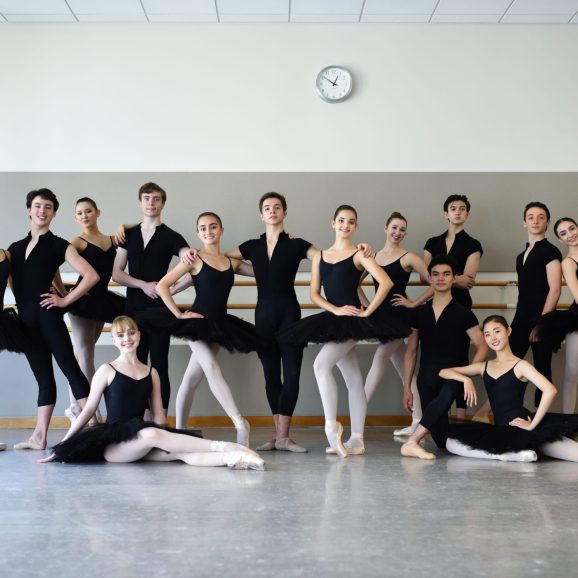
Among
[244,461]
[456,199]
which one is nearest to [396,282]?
[456,199]

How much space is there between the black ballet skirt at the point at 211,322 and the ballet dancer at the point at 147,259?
25 cm

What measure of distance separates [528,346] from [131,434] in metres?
2.51

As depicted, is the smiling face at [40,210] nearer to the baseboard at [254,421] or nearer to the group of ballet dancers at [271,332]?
the group of ballet dancers at [271,332]

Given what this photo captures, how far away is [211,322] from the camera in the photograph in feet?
13.8

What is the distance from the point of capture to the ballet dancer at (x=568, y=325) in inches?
175

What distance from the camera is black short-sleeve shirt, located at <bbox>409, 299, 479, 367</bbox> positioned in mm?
4312

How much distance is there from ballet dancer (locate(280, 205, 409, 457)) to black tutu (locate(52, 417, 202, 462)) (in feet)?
2.86

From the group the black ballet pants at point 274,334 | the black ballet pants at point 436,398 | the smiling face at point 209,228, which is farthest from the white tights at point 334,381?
the smiling face at point 209,228

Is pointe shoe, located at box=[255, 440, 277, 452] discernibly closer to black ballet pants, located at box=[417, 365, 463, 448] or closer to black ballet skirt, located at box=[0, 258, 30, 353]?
black ballet pants, located at box=[417, 365, 463, 448]

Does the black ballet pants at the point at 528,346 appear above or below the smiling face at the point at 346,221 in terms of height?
below

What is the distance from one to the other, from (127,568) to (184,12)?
180 inches

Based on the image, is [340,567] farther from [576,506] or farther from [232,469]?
[232,469]

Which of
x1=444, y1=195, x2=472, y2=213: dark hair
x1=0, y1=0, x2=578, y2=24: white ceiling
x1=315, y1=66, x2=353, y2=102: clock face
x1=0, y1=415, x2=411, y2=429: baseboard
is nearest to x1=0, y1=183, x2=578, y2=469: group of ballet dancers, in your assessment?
x1=444, y1=195, x2=472, y2=213: dark hair

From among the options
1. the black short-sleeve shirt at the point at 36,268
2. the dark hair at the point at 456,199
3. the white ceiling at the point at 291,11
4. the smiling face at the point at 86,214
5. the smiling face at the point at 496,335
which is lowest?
the smiling face at the point at 496,335
